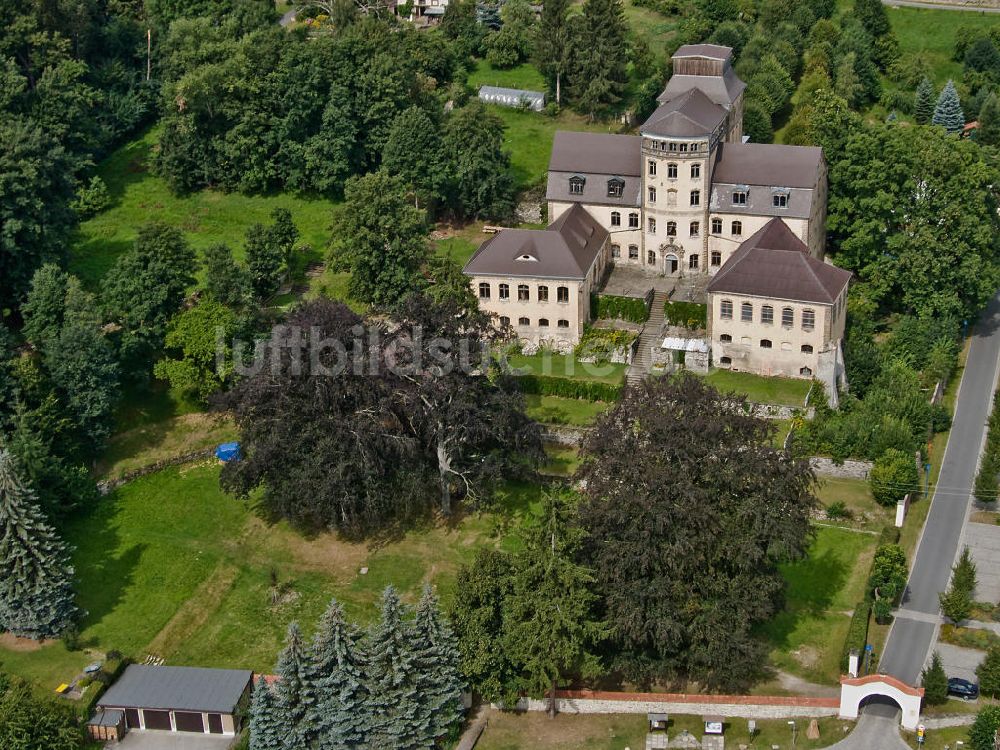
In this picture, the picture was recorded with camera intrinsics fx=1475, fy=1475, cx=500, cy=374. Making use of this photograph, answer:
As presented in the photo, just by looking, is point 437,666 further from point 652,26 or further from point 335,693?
point 652,26

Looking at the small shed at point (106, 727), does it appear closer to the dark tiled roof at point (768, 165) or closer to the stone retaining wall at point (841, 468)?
the stone retaining wall at point (841, 468)

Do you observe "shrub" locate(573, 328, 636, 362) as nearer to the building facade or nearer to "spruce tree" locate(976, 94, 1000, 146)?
the building facade

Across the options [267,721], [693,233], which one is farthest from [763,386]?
[267,721]

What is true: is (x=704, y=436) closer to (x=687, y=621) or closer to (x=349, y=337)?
(x=687, y=621)

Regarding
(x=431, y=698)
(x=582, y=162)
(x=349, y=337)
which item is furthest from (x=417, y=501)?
(x=582, y=162)

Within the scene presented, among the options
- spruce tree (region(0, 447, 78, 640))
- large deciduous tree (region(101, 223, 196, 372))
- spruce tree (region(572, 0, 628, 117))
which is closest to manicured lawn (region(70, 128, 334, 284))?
large deciduous tree (region(101, 223, 196, 372))

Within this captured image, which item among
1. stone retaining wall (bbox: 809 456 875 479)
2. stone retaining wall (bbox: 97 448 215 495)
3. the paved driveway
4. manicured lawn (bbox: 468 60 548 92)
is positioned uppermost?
manicured lawn (bbox: 468 60 548 92)
